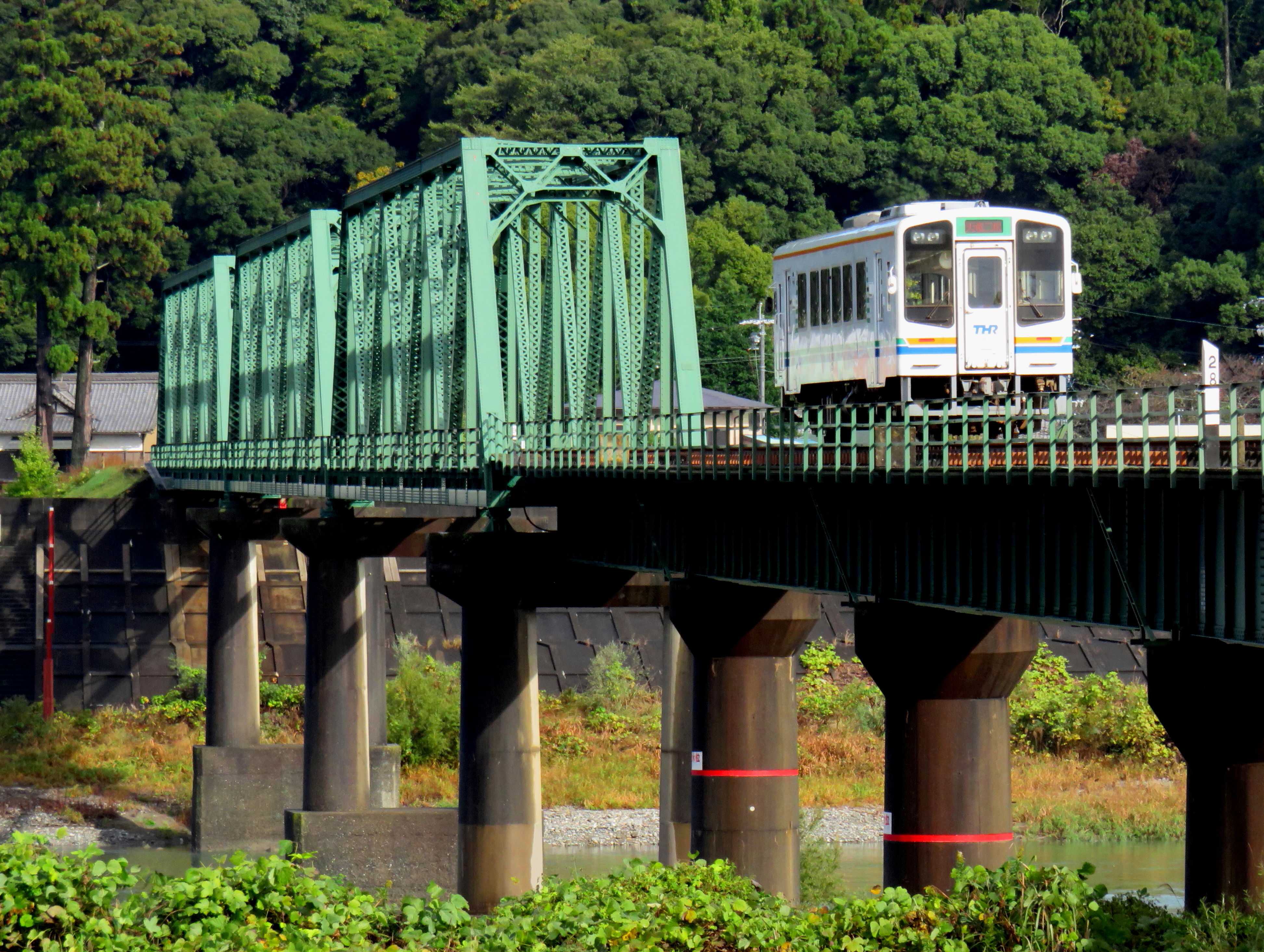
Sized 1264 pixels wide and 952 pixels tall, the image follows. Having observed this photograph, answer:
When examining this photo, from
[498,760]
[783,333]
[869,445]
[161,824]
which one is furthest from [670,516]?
[161,824]

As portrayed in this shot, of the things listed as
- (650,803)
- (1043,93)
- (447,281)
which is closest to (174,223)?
(1043,93)

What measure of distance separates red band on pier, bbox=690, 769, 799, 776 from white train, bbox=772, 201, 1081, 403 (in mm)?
7105

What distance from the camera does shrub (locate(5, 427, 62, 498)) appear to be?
239 ft

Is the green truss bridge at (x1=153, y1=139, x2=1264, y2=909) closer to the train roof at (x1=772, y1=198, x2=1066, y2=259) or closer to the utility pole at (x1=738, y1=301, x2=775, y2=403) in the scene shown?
the train roof at (x1=772, y1=198, x2=1066, y2=259)

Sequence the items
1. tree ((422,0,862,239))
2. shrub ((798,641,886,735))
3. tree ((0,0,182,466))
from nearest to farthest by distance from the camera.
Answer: shrub ((798,641,886,735)), tree ((0,0,182,466)), tree ((422,0,862,239))

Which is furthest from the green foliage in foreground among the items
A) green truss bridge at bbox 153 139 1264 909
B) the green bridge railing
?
the green bridge railing

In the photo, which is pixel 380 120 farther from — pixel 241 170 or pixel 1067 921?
pixel 1067 921

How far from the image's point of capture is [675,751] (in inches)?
1465

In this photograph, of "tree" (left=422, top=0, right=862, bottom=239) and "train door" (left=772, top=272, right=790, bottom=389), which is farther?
"tree" (left=422, top=0, right=862, bottom=239)

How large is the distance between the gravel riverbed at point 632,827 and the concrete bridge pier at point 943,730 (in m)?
20.6

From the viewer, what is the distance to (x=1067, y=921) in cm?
1623

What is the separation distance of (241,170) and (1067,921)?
107573 mm

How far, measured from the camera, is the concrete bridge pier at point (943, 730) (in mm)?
23203

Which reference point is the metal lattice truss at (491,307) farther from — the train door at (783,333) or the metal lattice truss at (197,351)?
the metal lattice truss at (197,351)
